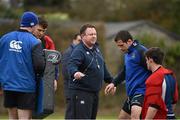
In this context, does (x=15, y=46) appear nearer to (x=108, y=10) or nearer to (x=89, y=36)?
(x=89, y=36)

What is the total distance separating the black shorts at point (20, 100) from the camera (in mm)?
11398

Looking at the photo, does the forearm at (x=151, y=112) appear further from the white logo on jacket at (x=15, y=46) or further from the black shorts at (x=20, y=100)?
the white logo on jacket at (x=15, y=46)

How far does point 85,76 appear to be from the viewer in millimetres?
12578

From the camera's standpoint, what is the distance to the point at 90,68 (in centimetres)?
1261

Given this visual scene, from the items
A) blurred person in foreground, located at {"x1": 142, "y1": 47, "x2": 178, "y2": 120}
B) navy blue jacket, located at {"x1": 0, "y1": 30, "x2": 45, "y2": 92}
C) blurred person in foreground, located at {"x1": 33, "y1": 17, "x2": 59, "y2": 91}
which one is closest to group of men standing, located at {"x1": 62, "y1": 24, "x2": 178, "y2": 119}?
blurred person in foreground, located at {"x1": 33, "y1": 17, "x2": 59, "y2": 91}

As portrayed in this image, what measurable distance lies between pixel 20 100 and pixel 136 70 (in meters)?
2.28

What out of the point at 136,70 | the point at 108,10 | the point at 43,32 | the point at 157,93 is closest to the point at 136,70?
the point at 136,70

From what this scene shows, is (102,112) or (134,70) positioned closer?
(134,70)

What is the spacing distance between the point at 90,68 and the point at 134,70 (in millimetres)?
760

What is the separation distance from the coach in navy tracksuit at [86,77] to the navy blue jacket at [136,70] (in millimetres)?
488

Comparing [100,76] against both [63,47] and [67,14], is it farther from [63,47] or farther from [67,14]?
[67,14]

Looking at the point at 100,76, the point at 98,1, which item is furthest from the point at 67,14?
the point at 100,76

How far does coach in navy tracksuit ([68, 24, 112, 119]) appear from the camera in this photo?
12609 mm

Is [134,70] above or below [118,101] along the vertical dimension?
above
